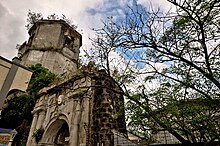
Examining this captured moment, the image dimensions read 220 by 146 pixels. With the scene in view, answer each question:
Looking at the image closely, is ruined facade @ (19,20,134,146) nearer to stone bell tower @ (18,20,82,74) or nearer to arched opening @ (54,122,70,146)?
arched opening @ (54,122,70,146)

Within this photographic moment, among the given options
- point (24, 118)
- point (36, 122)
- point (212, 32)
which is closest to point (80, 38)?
point (24, 118)

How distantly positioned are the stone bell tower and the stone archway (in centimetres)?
886

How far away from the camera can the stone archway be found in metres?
9.58

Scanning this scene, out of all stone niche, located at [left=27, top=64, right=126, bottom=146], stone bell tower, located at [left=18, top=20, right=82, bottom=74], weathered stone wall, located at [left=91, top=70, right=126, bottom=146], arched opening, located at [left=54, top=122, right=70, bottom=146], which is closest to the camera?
weathered stone wall, located at [left=91, top=70, right=126, bottom=146]

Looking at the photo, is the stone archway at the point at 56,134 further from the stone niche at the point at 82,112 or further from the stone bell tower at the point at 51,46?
the stone bell tower at the point at 51,46

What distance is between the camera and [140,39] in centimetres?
577

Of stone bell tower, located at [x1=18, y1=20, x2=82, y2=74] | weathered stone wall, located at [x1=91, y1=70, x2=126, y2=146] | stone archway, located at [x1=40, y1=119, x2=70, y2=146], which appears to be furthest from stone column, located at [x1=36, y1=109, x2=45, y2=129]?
stone bell tower, located at [x1=18, y1=20, x2=82, y2=74]

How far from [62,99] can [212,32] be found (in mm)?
7573

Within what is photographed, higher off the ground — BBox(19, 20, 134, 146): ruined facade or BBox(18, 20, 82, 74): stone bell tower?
BBox(18, 20, 82, 74): stone bell tower

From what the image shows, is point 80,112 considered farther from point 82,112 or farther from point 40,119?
point 40,119

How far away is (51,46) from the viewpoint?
65.0 feet

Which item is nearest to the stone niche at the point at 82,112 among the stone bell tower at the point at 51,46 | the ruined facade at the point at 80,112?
the ruined facade at the point at 80,112

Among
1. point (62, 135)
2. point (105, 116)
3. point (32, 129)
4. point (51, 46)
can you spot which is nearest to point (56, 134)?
point (62, 135)

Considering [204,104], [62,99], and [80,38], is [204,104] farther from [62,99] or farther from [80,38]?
[80,38]
